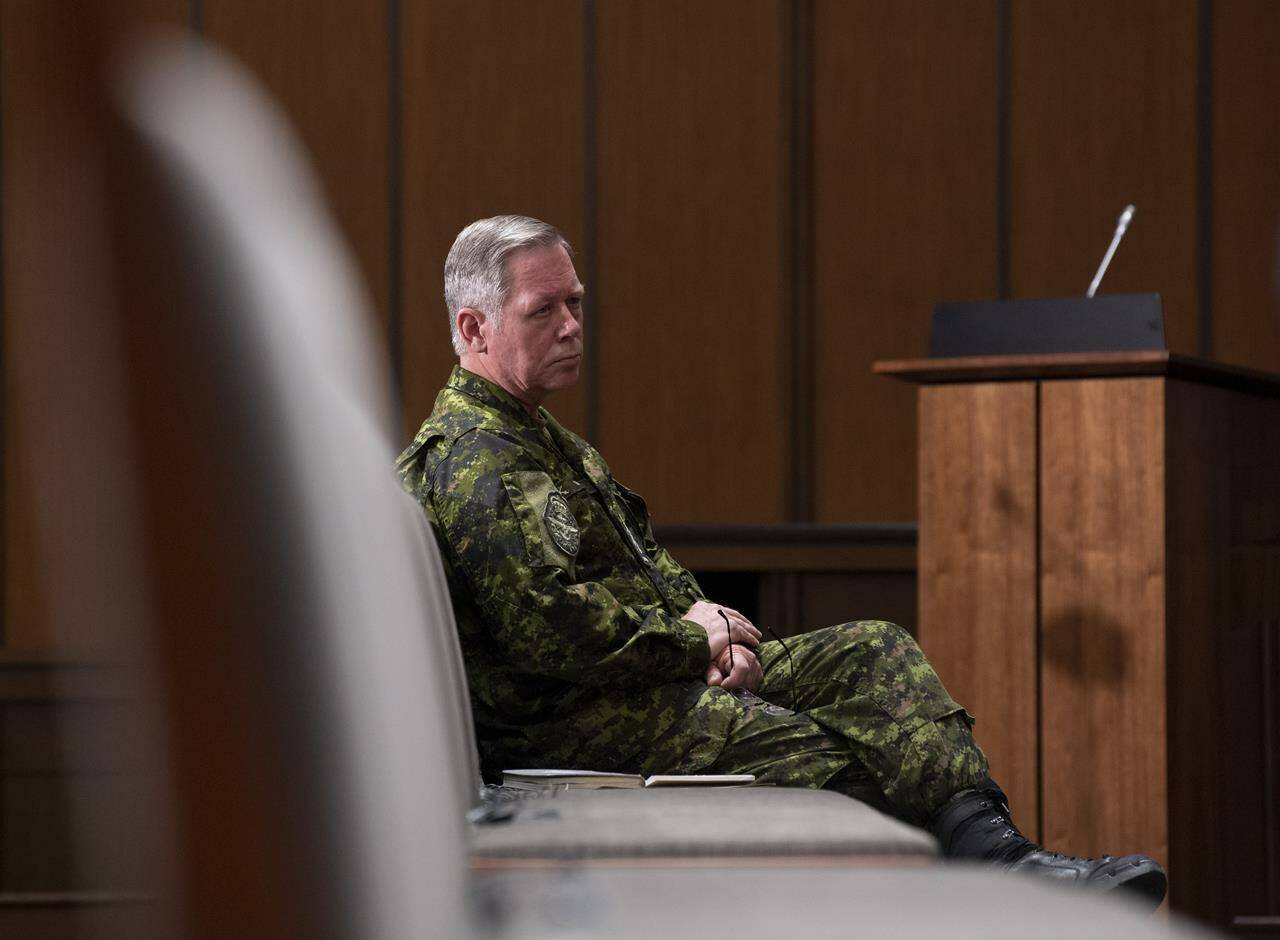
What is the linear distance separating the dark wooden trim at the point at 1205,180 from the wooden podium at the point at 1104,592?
139 cm

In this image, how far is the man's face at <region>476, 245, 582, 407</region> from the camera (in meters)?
2.33

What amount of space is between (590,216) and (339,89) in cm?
85

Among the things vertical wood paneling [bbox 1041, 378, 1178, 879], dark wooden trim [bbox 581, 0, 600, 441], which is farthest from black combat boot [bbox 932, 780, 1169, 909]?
dark wooden trim [bbox 581, 0, 600, 441]

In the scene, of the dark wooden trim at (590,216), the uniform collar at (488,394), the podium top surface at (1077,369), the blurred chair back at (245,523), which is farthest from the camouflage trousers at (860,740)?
the dark wooden trim at (590,216)

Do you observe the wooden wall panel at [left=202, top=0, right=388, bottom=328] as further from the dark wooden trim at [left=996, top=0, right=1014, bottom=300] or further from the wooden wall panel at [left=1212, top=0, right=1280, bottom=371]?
the wooden wall panel at [left=1212, top=0, right=1280, bottom=371]

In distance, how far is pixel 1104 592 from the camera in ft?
9.06

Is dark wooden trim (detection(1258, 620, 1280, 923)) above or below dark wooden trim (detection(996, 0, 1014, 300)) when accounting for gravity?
below

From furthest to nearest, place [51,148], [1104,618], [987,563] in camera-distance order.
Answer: [987,563] → [1104,618] → [51,148]

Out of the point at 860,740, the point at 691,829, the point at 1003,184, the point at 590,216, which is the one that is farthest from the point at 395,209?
the point at 691,829

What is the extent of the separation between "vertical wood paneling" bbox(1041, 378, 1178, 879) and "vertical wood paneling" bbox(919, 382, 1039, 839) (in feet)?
0.12

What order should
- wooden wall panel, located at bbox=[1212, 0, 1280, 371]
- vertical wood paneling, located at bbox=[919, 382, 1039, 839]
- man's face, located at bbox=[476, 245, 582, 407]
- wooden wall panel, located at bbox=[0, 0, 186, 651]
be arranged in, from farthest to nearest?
wooden wall panel, located at bbox=[1212, 0, 1280, 371], vertical wood paneling, located at bbox=[919, 382, 1039, 839], man's face, located at bbox=[476, 245, 582, 407], wooden wall panel, located at bbox=[0, 0, 186, 651]

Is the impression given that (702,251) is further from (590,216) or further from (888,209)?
(888,209)

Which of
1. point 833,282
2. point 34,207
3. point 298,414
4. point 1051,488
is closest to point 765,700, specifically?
point 1051,488

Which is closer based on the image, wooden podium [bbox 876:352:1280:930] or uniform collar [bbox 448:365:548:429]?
uniform collar [bbox 448:365:548:429]
